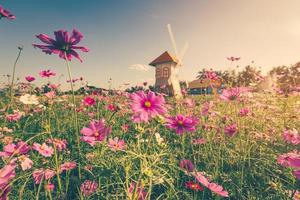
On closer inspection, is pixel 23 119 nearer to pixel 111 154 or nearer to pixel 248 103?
→ pixel 111 154

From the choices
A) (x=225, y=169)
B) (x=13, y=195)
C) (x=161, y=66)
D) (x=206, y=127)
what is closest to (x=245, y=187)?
(x=225, y=169)

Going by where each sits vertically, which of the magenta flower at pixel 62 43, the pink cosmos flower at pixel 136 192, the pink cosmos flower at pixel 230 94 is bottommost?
the pink cosmos flower at pixel 136 192

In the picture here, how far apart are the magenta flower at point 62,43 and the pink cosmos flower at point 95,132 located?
1.30ft

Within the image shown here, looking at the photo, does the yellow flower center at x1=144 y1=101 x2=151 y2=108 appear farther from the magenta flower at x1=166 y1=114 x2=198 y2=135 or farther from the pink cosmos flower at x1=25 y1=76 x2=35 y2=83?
the pink cosmos flower at x1=25 y1=76 x2=35 y2=83

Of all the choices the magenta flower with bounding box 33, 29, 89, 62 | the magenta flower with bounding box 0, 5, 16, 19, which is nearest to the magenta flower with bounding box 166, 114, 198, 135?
the magenta flower with bounding box 33, 29, 89, 62

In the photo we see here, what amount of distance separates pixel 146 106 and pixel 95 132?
367 mm

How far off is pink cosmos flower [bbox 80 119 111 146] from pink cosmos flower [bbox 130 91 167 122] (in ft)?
0.73

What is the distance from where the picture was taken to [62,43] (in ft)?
4.84

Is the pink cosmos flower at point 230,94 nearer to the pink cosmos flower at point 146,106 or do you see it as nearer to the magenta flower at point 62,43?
the pink cosmos flower at point 146,106

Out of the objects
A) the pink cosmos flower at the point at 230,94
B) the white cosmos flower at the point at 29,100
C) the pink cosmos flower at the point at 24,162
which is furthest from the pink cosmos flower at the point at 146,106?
the pink cosmos flower at the point at 230,94

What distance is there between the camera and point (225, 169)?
2262 millimetres

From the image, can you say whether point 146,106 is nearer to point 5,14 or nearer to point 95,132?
point 95,132

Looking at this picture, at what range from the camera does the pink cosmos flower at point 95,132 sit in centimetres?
153

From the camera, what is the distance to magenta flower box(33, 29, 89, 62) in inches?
56.8
